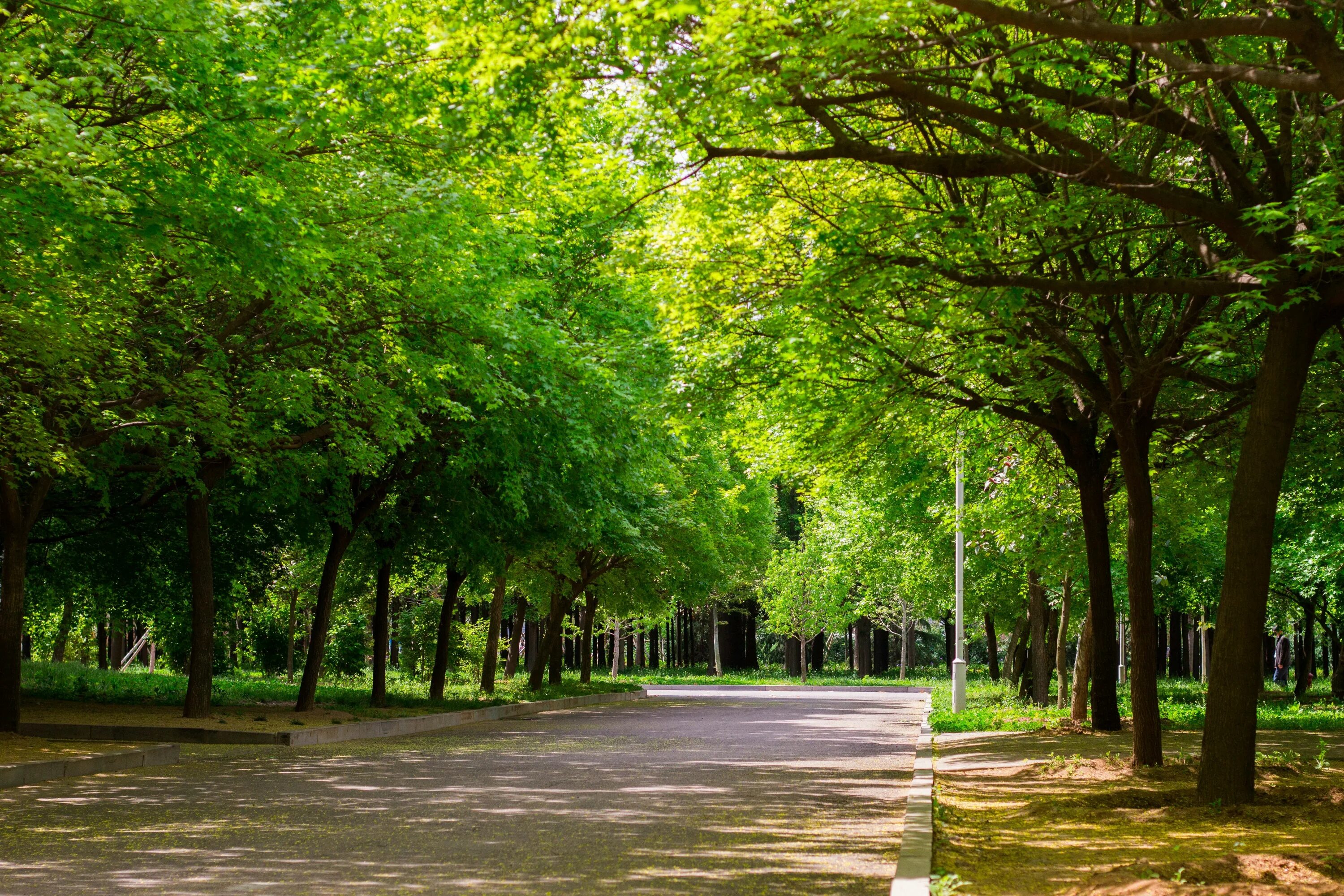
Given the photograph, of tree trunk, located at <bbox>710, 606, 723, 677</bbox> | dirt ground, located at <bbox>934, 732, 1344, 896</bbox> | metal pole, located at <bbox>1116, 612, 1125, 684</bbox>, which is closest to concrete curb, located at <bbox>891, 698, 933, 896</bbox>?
dirt ground, located at <bbox>934, 732, 1344, 896</bbox>

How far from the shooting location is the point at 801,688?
53062mm

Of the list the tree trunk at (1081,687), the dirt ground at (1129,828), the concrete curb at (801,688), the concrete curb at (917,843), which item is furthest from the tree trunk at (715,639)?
the concrete curb at (917,843)

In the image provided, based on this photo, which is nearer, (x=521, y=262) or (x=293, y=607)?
(x=521, y=262)

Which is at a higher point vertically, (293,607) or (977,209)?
(977,209)

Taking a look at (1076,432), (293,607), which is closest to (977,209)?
(1076,432)

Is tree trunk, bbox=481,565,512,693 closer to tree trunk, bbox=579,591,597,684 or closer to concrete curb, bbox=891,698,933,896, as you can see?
tree trunk, bbox=579,591,597,684

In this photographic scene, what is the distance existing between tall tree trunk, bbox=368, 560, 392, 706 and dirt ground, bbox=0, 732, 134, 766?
785cm

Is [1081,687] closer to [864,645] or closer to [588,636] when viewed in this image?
[588,636]

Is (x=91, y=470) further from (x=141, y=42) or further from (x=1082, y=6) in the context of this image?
(x=1082, y=6)

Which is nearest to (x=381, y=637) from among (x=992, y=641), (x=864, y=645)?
(x=992, y=641)

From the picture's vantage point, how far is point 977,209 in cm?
1077

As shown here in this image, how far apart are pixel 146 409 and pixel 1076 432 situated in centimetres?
1185

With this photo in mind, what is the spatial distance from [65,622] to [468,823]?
30.9 meters

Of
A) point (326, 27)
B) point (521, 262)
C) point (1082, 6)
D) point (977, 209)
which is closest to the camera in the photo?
point (1082, 6)
